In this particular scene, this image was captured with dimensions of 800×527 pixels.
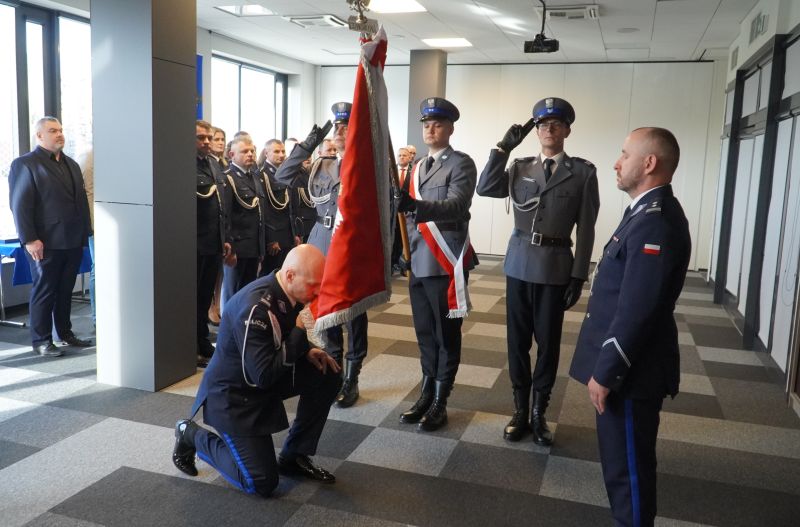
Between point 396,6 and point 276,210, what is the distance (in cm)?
278

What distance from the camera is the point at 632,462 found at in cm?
201

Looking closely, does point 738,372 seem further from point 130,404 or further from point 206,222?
point 130,404

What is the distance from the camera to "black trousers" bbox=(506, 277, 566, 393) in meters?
3.12

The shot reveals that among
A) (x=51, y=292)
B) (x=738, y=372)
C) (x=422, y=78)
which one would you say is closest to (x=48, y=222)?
(x=51, y=292)

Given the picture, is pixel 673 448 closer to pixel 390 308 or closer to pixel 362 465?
pixel 362 465

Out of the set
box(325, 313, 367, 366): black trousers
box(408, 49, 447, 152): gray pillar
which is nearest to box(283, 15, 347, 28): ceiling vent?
box(408, 49, 447, 152): gray pillar

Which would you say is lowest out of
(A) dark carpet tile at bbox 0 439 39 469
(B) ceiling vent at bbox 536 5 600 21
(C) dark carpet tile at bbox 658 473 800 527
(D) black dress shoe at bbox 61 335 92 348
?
(A) dark carpet tile at bbox 0 439 39 469

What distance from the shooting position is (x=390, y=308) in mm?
6492

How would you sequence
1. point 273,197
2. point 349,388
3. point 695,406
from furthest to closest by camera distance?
point 273,197, point 695,406, point 349,388

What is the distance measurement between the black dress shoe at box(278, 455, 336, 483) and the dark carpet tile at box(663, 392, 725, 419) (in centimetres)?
210

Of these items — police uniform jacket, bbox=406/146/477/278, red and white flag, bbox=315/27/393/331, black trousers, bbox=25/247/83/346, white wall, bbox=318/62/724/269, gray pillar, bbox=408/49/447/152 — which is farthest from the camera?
white wall, bbox=318/62/724/269

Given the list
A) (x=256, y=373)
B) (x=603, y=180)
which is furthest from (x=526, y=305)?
(x=603, y=180)

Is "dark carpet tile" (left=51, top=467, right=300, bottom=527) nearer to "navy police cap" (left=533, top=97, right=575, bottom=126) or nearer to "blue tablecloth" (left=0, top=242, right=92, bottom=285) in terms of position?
"navy police cap" (left=533, top=97, right=575, bottom=126)

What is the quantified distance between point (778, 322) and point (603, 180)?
576cm
